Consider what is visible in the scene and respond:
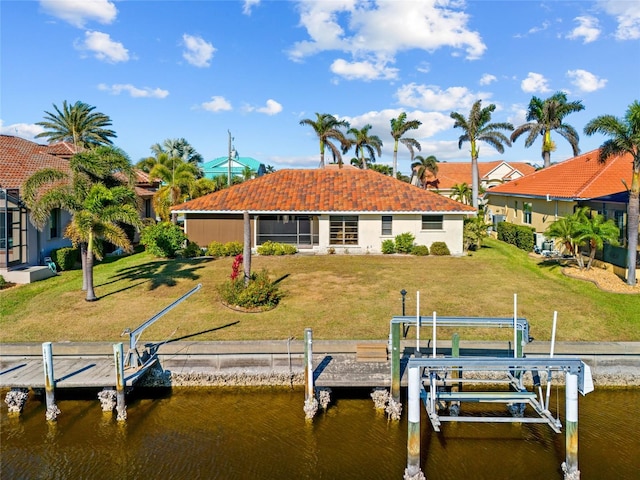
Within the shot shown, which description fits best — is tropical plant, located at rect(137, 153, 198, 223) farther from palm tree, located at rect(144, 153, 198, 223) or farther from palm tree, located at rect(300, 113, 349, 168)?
palm tree, located at rect(300, 113, 349, 168)

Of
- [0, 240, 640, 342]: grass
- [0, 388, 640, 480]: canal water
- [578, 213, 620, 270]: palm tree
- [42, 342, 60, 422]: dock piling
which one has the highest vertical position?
[578, 213, 620, 270]: palm tree

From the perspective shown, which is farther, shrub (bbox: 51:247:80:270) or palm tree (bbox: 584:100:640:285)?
shrub (bbox: 51:247:80:270)

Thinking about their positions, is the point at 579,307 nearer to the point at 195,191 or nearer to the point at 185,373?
the point at 185,373

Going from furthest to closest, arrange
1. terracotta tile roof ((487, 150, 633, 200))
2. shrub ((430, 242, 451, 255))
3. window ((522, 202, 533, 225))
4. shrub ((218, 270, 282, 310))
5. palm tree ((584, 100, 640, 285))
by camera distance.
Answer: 1. window ((522, 202, 533, 225))
2. shrub ((430, 242, 451, 255))
3. terracotta tile roof ((487, 150, 633, 200))
4. palm tree ((584, 100, 640, 285))
5. shrub ((218, 270, 282, 310))

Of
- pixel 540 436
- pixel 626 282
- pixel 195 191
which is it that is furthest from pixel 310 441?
pixel 195 191

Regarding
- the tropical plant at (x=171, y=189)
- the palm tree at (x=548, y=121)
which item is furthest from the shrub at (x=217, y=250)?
the palm tree at (x=548, y=121)

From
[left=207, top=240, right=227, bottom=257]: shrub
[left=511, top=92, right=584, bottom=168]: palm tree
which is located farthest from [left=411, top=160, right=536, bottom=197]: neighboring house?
[left=207, top=240, right=227, bottom=257]: shrub
